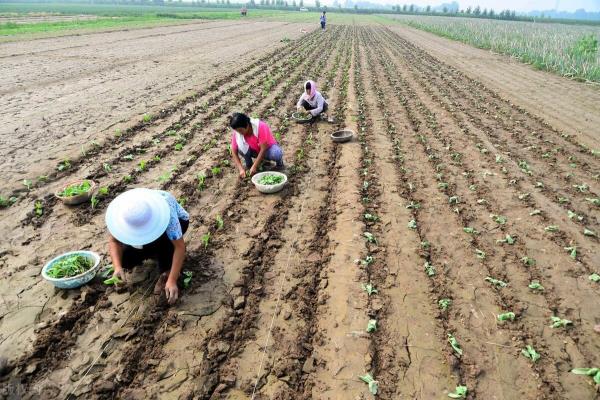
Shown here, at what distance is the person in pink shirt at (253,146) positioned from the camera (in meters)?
5.62

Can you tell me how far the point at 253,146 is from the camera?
5.97 meters

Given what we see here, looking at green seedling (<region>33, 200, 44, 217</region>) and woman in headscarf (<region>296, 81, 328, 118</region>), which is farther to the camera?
woman in headscarf (<region>296, 81, 328, 118</region>)

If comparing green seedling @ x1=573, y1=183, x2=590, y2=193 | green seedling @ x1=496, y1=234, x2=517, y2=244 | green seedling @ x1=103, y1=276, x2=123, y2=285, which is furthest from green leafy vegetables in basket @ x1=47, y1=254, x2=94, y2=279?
green seedling @ x1=573, y1=183, x2=590, y2=193

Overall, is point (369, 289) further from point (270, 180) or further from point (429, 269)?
point (270, 180)

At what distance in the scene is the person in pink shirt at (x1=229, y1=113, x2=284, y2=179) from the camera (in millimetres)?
5617

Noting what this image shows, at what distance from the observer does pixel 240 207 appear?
5312 mm

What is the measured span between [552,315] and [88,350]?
4428 millimetres

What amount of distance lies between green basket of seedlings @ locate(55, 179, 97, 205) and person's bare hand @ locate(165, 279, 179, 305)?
8.53ft

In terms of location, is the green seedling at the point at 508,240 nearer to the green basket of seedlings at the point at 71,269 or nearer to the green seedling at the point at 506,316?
the green seedling at the point at 506,316

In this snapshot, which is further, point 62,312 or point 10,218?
point 10,218

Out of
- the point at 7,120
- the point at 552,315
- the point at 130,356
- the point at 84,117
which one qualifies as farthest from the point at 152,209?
the point at 7,120

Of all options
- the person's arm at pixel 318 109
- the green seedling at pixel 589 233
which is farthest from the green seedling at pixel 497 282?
the person's arm at pixel 318 109

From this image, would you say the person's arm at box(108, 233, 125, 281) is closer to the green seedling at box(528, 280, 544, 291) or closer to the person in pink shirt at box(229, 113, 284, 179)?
the person in pink shirt at box(229, 113, 284, 179)

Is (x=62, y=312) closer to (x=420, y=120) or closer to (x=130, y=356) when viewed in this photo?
(x=130, y=356)
